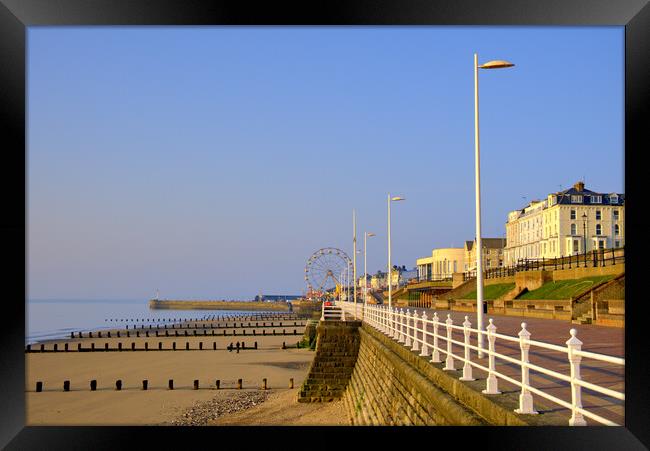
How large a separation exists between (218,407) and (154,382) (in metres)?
9.93

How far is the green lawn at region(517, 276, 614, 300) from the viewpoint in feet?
120

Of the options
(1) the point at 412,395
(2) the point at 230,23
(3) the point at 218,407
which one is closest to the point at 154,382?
(3) the point at 218,407

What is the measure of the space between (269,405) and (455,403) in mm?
21206

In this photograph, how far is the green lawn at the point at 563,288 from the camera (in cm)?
3669

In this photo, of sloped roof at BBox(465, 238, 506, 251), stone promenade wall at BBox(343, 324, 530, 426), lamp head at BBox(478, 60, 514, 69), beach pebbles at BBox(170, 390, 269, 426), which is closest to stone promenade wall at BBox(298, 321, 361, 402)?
beach pebbles at BBox(170, 390, 269, 426)

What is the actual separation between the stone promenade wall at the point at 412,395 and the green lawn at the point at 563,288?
1511 centimetres

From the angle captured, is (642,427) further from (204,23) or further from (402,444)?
(204,23)

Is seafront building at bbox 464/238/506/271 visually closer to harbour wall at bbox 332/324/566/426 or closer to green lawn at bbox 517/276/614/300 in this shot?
green lawn at bbox 517/276/614/300

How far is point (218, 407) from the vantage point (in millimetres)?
30062

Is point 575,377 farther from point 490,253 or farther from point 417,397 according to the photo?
point 490,253

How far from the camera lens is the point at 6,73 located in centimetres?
1035

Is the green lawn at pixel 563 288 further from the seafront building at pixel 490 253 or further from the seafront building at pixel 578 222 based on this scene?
the seafront building at pixel 490 253

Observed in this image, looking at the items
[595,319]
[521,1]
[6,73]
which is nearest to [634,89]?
[521,1]

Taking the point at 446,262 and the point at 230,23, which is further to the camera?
the point at 446,262
